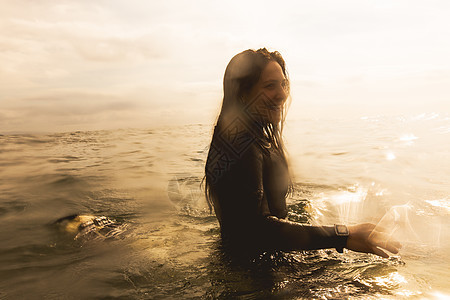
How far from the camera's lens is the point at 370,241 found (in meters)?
1.87

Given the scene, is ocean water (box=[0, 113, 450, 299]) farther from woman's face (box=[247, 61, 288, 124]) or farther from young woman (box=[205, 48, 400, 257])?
woman's face (box=[247, 61, 288, 124])

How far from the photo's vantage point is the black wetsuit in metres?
1.96

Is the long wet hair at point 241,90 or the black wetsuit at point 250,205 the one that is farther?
the long wet hair at point 241,90

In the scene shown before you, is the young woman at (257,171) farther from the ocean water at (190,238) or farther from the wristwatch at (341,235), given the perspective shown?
the ocean water at (190,238)

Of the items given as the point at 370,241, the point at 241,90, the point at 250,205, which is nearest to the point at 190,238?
the point at 250,205

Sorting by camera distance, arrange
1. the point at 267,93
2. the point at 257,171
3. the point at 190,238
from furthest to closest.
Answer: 1. the point at 190,238
2. the point at 267,93
3. the point at 257,171

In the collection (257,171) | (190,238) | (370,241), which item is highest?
(257,171)

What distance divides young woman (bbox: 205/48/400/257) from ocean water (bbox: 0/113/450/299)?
0.86ft

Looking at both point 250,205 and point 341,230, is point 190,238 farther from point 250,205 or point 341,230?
point 341,230

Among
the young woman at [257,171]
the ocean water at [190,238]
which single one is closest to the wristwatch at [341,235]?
the young woman at [257,171]

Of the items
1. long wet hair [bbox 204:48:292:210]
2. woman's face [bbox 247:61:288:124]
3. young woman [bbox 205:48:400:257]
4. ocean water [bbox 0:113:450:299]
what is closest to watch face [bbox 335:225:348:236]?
young woman [bbox 205:48:400:257]

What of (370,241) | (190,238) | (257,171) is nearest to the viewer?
(370,241)

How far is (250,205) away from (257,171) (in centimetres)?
20

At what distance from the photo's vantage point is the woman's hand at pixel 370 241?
6.04 ft
